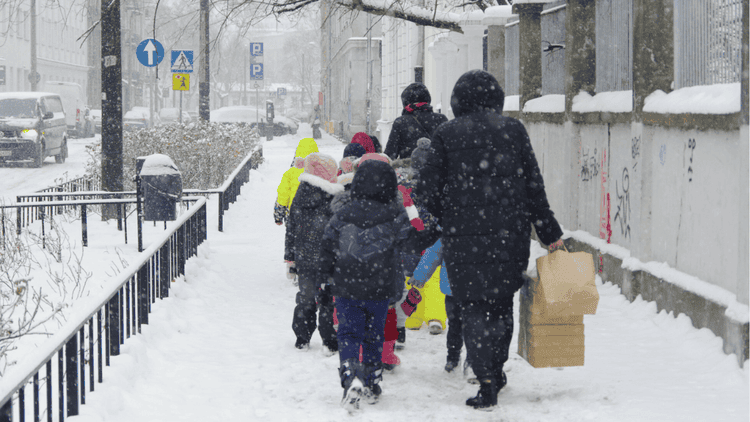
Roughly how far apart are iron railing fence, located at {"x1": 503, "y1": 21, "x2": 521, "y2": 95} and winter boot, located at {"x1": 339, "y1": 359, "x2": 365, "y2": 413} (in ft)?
25.7

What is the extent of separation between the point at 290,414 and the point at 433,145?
5.37 feet

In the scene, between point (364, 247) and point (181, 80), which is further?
point (181, 80)

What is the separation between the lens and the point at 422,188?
466 cm

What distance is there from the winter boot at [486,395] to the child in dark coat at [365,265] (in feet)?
1.88

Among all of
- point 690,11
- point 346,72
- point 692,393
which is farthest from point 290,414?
point 346,72

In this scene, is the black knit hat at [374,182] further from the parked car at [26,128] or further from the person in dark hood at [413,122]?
the parked car at [26,128]

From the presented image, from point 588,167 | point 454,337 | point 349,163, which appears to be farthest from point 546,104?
point 454,337

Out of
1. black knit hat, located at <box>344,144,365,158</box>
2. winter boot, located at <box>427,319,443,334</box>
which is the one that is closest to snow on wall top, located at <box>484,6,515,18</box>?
black knit hat, located at <box>344,144,365,158</box>

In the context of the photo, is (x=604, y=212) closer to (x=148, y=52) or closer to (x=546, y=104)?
(x=546, y=104)

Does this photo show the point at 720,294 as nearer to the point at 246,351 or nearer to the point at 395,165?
the point at 395,165

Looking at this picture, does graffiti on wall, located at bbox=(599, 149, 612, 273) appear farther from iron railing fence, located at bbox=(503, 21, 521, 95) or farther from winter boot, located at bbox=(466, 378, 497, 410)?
iron railing fence, located at bbox=(503, 21, 521, 95)

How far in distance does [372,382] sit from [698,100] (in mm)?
2973

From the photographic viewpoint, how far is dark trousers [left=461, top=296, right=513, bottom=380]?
4609 millimetres

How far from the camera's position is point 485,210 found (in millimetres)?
4566
